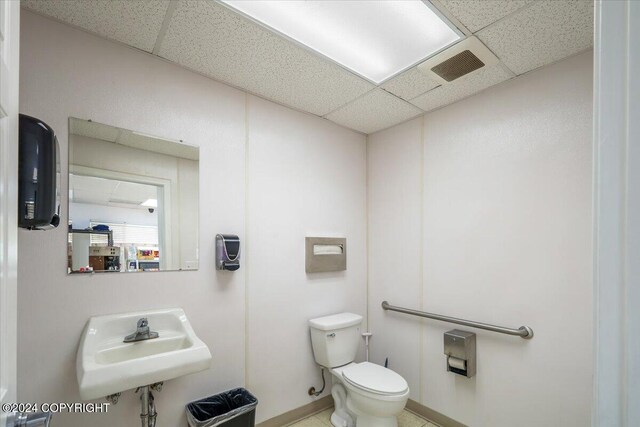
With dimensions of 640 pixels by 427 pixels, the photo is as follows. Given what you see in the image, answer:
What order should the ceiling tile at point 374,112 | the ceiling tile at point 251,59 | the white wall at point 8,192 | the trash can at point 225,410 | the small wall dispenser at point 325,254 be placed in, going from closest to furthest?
the white wall at point 8,192 → the ceiling tile at point 251,59 → the trash can at point 225,410 → the ceiling tile at point 374,112 → the small wall dispenser at point 325,254

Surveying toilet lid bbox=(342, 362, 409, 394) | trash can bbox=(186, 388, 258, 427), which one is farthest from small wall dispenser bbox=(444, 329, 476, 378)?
trash can bbox=(186, 388, 258, 427)

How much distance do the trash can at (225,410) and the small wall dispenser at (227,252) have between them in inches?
32.6

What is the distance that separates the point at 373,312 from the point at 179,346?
1.79m

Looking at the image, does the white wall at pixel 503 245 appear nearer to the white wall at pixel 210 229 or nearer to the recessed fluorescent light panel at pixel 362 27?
the white wall at pixel 210 229

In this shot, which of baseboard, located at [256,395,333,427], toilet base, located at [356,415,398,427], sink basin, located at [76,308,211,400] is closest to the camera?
sink basin, located at [76,308,211,400]

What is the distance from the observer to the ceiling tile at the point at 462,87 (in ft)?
6.68

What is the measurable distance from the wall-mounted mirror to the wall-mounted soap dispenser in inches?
23.0

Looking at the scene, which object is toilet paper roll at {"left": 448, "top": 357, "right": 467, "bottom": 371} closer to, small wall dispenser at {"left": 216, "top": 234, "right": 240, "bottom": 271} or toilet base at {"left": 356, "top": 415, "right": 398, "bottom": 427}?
toilet base at {"left": 356, "top": 415, "right": 398, "bottom": 427}

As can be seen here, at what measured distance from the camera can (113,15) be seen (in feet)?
5.11

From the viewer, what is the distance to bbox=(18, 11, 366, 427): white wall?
154 cm

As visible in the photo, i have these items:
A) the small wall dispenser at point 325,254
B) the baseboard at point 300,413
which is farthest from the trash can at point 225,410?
the small wall dispenser at point 325,254

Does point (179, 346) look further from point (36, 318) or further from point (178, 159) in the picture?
point (178, 159)

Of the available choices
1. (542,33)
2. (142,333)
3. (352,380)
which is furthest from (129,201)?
(542,33)

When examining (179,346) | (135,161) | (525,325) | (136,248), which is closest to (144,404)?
(179,346)
